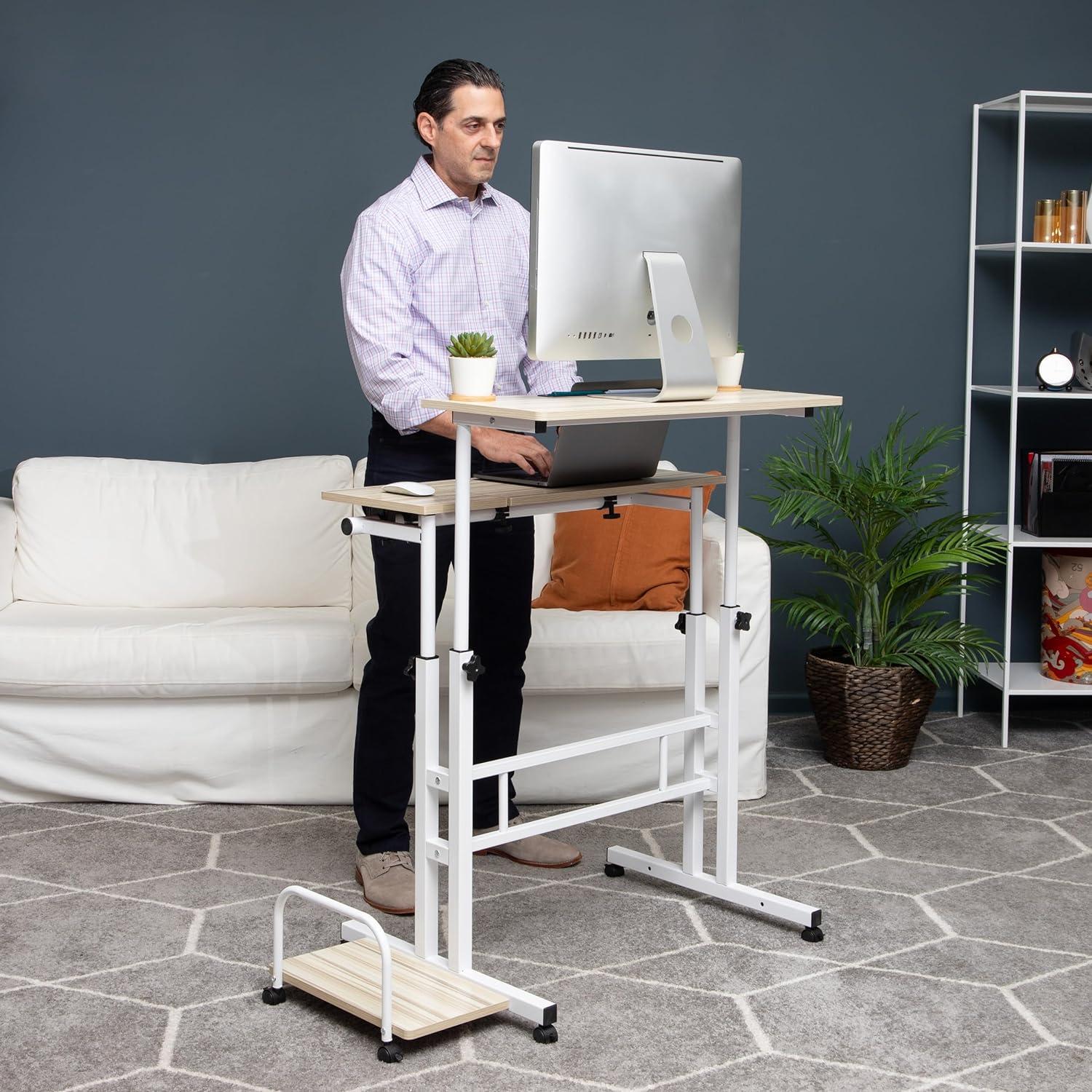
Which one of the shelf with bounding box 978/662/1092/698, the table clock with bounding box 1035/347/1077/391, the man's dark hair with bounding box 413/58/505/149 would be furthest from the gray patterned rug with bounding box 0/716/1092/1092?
the man's dark hair with bounding box 413/58/505/149

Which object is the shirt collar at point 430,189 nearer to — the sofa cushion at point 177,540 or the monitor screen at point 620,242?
the monitor screen at point 620,242

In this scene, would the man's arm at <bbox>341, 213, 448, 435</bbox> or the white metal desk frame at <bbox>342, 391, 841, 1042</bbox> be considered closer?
the white metal desk frame at <bbox>342, 391, 841, 1042</bbox>

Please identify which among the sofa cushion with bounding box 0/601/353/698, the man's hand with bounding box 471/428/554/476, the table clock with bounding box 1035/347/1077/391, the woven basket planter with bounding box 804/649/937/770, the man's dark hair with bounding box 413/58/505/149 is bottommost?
the woven basket planter with bounding box 804/649/937/770

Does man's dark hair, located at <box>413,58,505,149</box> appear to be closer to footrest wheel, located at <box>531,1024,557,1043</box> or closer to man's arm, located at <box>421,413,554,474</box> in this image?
man's arm, located at <box>421,413,554,474</box>

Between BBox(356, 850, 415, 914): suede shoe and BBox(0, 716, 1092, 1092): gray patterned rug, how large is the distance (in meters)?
0.05

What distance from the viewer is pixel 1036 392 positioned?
3.83 metres

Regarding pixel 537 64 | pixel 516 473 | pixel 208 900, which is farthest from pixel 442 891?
pixel 537 64

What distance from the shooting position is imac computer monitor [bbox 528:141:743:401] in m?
2.23

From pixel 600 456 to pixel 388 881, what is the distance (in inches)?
36.0

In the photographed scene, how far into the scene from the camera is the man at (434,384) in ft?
8.50

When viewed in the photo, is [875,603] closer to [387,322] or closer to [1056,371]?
[1056,371]

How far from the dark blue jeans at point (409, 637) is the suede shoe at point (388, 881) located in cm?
3

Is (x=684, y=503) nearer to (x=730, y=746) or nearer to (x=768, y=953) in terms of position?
(x=730, y=746)

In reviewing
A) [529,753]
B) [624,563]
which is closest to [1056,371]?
[624,563]
